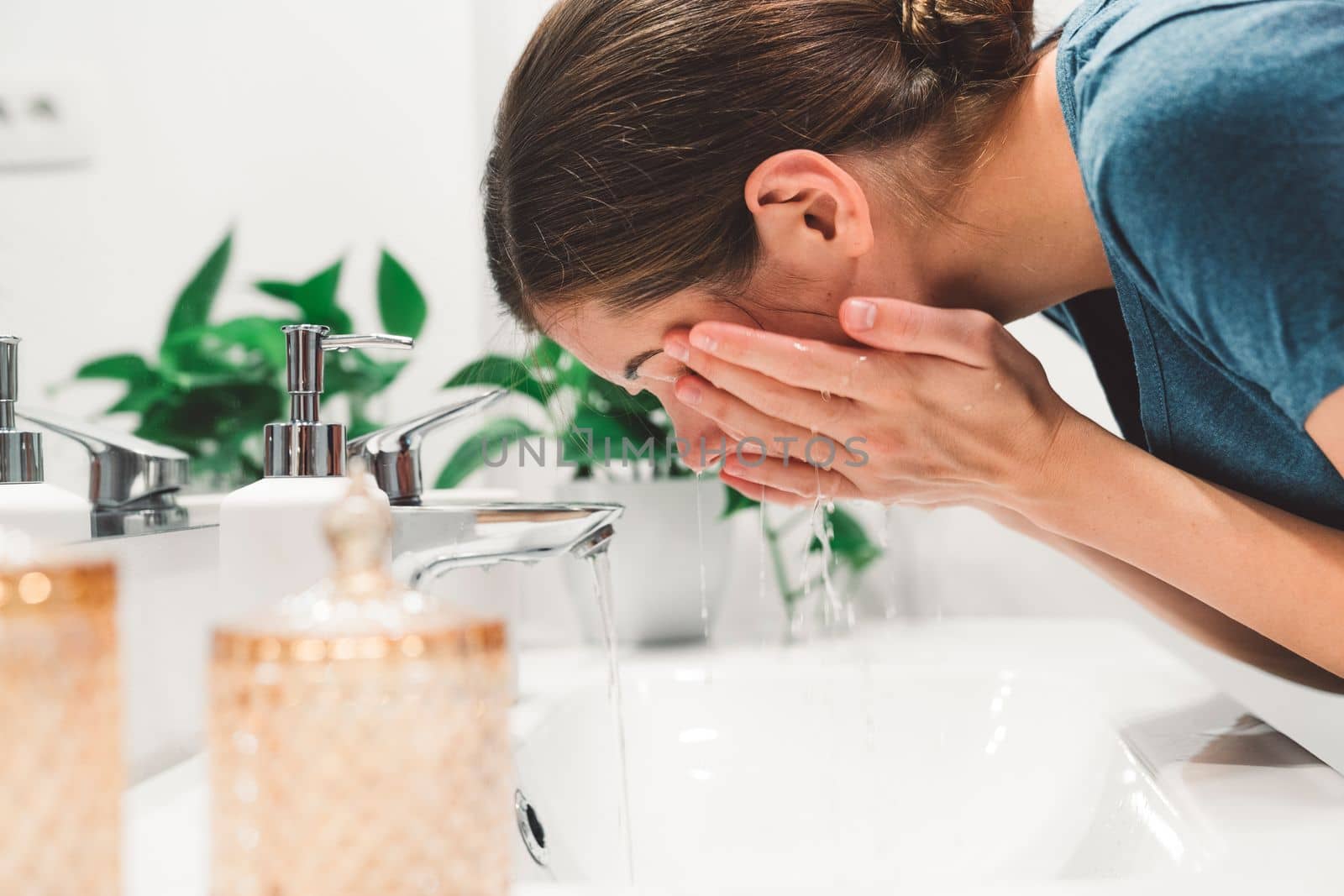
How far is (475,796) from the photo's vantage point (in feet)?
0.71

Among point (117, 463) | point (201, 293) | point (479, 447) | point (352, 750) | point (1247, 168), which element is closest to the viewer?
point (352, 750)

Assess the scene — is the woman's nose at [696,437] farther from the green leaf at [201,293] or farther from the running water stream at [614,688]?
the green leaf at [201,293]

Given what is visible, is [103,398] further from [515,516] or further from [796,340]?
[796,340]

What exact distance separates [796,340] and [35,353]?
39 cm

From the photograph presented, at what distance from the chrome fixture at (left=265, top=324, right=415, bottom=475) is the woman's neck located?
0.33 meters

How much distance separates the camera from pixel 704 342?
1.82 feet

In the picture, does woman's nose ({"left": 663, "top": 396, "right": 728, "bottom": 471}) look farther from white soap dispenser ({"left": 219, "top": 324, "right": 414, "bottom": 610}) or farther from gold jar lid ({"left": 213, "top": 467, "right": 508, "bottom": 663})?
gold jar lid ({"left": 213, "top": 467, "right": 508, "bottom": 663})

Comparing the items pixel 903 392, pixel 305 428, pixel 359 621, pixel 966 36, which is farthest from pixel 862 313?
pixel 359 621

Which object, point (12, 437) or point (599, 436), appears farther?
point (599, 436)

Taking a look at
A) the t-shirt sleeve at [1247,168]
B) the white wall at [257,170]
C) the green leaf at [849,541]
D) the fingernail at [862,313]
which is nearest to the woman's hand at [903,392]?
the fingernail at [862,313]

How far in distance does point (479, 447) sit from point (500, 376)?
59mm

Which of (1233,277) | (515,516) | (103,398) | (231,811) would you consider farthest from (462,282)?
(231,811)

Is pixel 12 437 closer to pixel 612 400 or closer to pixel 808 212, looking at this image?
pixel 808 212

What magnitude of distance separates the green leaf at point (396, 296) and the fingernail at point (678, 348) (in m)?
0.30
